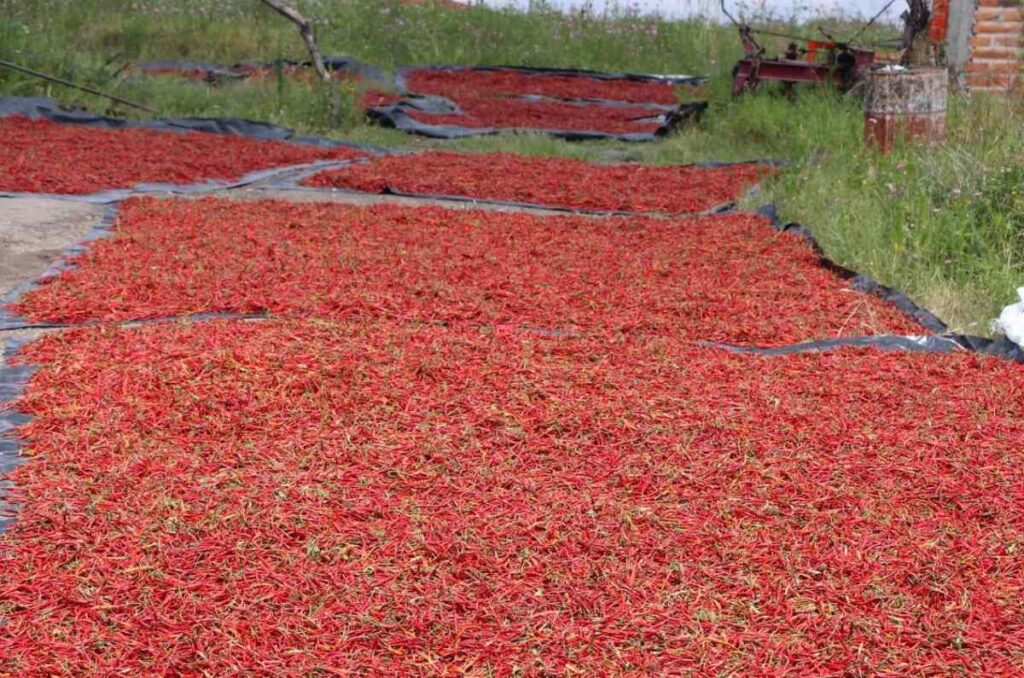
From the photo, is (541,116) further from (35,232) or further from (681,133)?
(35,232)

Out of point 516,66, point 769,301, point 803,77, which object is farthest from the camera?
point 516,66

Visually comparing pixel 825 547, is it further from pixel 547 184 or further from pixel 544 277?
pixel 547 184

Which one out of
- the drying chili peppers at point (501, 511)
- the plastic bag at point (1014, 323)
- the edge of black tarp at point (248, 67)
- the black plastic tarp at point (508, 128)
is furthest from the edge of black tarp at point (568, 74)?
the drying chili peppers at point (501, 511)

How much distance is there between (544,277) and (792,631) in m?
3.13

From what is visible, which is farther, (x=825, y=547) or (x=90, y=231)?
(x=90, y=231)

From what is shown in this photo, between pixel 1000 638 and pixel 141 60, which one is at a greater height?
pixel 141 60

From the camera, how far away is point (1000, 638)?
98.5 inches

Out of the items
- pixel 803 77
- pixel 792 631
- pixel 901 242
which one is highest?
pixel 803 77

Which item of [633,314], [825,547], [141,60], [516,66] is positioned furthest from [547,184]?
[141,60]

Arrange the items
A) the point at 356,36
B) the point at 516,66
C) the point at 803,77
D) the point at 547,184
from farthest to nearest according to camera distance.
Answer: the point at 356,36 → the point at 516,66 → the point at 803,77 → the point at 547,184

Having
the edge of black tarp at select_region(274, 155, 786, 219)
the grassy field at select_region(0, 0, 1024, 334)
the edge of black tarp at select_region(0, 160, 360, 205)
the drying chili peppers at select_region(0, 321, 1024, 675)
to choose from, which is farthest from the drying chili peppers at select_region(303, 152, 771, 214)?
the drying chili peppers at select_region(0, 321, 1024, 675)

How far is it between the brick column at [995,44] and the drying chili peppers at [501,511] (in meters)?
7.41

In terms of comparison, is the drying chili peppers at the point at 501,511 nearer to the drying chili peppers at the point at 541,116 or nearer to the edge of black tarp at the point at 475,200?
the edge of black tarp at the point at 475,200

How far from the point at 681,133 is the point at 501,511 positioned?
9.27 m
